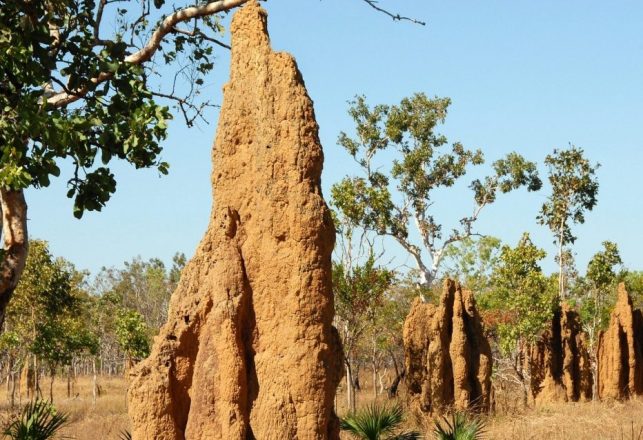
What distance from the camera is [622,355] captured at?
25.1 m

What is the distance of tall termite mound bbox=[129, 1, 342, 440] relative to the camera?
26.2ft

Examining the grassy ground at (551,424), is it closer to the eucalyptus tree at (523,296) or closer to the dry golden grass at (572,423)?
the dry golden grass at (572,423)

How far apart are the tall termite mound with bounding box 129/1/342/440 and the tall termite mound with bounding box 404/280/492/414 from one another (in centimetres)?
1136

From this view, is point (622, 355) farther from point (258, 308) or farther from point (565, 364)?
point (258, 308)

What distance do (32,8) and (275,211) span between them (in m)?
2.80

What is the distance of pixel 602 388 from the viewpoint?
83.8 feet

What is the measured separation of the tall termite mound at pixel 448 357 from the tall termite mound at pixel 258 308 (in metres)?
11.4

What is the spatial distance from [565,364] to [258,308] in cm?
1846

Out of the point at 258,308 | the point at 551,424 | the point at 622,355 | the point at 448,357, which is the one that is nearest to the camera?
the point at 258,308

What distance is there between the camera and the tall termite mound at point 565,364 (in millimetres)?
25141

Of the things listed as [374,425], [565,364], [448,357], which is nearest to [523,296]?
[565,364]

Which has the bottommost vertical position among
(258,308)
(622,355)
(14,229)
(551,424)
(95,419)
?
(551,424)

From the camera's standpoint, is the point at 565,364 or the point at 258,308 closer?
the point at 258,308

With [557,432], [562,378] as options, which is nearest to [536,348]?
[562,378]
